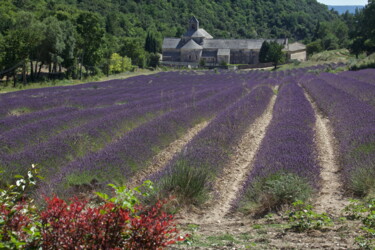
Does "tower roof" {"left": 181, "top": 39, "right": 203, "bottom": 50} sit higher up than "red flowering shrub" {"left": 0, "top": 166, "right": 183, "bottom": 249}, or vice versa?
"tower roof" {"left": 181, "top": 39, "right": 203, "bottom": 50}

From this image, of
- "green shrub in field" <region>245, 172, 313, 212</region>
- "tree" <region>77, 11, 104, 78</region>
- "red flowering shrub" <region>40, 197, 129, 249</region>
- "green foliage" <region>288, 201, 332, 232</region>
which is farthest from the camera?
"tree" <region>77, 11, 104, 78</region>

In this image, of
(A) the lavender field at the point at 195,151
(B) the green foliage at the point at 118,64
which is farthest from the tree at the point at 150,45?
(A) the lavender field at the point at 195,151

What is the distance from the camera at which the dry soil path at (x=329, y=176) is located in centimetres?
489

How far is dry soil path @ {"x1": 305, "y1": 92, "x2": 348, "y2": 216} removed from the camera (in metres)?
4.89

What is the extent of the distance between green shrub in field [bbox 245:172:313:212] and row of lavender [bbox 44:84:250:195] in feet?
7.36

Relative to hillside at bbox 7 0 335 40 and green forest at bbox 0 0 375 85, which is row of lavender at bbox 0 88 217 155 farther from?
hillside at bbox 7 0 335 40

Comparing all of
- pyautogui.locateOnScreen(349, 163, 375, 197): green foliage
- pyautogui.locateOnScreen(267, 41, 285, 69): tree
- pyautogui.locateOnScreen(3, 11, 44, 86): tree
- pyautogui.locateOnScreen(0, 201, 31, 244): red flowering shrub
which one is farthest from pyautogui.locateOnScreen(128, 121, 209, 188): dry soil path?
pyautogui.locateOnScreen(267, 41, 285, 69): tree

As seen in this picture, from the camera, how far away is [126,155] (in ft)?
23.2

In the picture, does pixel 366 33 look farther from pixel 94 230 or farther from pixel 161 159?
pixel 94 230

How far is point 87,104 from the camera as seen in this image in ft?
50.6

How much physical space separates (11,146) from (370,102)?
10588mm

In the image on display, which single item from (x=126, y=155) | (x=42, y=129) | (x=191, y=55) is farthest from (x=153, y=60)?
(x=126, y=155)

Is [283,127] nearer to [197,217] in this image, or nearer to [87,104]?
[197,217]

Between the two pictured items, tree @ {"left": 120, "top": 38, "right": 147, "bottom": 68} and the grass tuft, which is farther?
tree @ {"left": 120, "top": 38, "right": 147, "bottom": 68}
